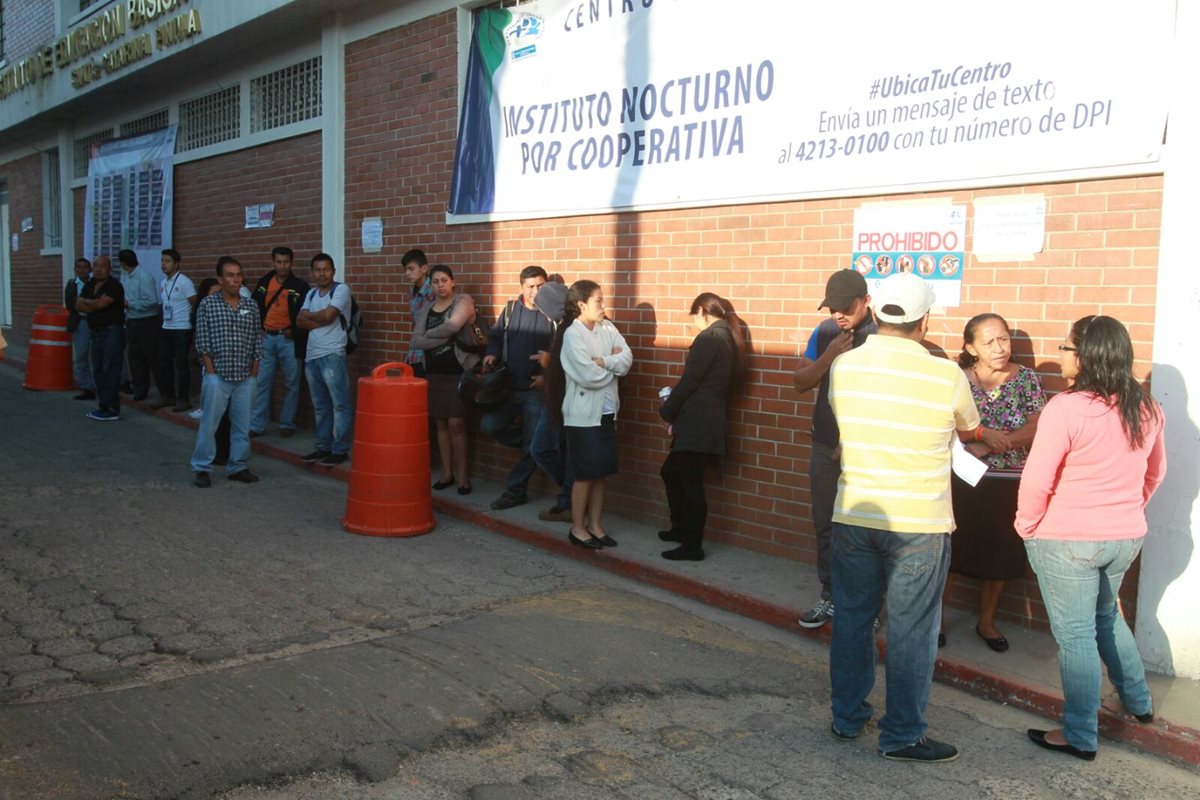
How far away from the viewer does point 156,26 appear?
13.1 meters

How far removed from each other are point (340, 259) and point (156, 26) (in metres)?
4.88

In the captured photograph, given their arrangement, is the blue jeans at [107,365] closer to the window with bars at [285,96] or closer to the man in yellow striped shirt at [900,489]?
the window with bars at [285,96]

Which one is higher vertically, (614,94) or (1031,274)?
(614,94)

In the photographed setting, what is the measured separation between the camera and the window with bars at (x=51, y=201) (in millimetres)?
18547

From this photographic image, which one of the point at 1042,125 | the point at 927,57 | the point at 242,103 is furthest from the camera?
the point at 242,103

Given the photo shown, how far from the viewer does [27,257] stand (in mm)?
19891

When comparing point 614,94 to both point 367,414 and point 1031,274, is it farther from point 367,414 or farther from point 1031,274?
point 1031,274

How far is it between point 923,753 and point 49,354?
1374 cm

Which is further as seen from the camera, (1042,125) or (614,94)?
(614,94)

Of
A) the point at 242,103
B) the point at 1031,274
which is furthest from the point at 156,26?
the point at 1031,274

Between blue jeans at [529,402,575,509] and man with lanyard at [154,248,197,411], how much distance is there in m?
6.51

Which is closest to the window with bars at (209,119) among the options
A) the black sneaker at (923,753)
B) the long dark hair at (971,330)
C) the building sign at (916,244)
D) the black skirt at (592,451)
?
the black skirt at (592,451)

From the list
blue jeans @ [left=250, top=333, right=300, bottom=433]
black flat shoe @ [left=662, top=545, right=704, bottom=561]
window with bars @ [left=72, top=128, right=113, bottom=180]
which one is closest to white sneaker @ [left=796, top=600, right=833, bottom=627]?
black flat shoe @ [left=662, top=545, right=704, bottom=561]

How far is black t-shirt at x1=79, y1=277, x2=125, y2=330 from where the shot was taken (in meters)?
12.3
